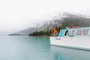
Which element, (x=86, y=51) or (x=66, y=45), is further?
(x=66, y=45)

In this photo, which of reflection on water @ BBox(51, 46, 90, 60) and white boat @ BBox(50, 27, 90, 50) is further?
white boat @ BBox(50, 27, 90, 50)

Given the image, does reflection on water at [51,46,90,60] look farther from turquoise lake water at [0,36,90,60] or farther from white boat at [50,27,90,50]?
white boat at [50,27,90,50]

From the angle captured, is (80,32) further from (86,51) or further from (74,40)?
(86,51)

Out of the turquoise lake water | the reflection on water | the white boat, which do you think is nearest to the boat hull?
the white boat

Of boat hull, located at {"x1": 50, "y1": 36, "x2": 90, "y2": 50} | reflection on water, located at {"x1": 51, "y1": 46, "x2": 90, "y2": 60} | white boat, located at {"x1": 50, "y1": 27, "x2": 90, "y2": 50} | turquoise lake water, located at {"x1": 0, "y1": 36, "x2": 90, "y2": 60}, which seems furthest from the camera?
white boat, located at {"x1": 50, "y1": 27, "x2": 90, "y2": 50}

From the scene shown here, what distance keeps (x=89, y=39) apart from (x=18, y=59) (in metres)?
10.8

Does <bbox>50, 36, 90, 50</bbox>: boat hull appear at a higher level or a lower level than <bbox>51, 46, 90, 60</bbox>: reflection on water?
higher

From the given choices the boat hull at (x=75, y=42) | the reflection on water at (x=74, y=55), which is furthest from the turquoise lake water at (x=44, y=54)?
the boat hull at (x=75, y=42)

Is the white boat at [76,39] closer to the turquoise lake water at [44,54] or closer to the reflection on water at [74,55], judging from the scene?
the turquoise lake water at [44,54]

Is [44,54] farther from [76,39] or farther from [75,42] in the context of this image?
[76,39]

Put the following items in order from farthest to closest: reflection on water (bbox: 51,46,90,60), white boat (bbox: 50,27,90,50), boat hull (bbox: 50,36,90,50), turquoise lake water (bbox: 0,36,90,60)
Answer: white boat (bbox: 50,27,90,50)
boat hull (bbox: 50,36,90,50)
turquoise lake water (bbox: 0,36,90,60)
reflection on water (bbox: 51,46,90,60)

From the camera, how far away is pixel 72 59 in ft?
74.7

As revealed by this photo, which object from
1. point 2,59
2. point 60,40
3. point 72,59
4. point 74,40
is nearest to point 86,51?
point 74,40

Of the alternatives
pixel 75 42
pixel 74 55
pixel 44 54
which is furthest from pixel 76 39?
pixel 44 54
